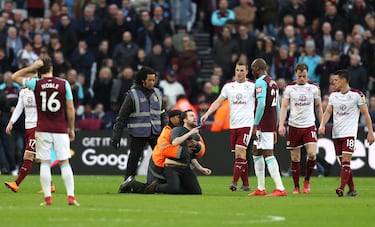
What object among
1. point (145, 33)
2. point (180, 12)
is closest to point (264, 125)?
point (145, 33)

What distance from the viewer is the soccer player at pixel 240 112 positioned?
72.7ft

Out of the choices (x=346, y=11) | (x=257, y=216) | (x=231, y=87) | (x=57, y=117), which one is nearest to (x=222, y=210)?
(x=257, y=216)

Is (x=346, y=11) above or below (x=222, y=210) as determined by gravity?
above

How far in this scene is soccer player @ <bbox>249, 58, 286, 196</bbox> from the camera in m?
20.2

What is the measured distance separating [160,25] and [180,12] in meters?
2.06

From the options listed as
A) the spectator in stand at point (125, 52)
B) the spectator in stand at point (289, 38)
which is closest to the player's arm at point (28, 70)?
the spectator in stand at point (125, 52)

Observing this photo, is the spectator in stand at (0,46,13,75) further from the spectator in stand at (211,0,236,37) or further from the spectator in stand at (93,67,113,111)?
the spectator in stand at (211,0,236,37)

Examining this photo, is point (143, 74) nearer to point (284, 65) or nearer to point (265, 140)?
point (265, 140)

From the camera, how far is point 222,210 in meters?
16.6

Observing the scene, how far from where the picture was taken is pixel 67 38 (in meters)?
35.0

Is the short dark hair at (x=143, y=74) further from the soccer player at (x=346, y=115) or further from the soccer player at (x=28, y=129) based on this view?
the soccer player at (x=346, y=115)

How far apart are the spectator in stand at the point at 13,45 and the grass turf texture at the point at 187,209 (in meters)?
11.8

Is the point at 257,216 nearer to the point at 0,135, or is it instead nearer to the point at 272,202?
→ the point at 272,202

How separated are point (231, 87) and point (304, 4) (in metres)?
14.7
